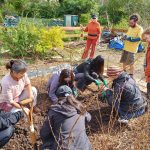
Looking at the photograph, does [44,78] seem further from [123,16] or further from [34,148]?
[123,16]

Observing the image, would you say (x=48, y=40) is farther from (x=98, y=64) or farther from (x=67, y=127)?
(x=67, y=127)

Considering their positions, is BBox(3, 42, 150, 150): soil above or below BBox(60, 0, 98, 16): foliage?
below

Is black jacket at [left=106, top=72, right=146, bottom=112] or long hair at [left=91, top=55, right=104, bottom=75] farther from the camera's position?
long hair at [left=91, top=55, right=104, bottom=75]

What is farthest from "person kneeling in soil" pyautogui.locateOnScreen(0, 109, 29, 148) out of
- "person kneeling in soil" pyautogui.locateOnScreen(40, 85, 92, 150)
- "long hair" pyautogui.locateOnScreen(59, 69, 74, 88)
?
"long hair" pyautogui.locateOnScreen(59, 69, 74, 88)

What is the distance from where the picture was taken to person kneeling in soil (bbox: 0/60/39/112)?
4.55 meters

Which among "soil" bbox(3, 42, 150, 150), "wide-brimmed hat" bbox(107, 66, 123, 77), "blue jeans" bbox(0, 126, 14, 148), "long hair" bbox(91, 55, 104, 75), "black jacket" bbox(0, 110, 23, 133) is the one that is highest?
"wide-brimmed hat" bbox(107, 66, 123, 77)

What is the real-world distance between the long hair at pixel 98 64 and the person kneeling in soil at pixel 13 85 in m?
1.34

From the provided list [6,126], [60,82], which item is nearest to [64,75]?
[60,82]

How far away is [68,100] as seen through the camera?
371 centimetres

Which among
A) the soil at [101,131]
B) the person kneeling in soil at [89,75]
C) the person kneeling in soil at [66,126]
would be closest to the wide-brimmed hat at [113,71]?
the soil at [101,131]

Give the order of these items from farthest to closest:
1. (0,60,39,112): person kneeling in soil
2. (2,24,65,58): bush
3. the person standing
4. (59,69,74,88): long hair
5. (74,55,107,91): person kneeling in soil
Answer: (2,24,65,58): bush → the person standing → (74,55,107,91): person kneeling in soil → (59,69,74,88): long hair → (0,60,39,112): person kneeling in soil

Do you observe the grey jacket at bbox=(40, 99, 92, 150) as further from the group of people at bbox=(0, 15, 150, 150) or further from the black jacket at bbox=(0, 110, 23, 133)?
the black jacket at bbox=(0, 110, 23, 133)

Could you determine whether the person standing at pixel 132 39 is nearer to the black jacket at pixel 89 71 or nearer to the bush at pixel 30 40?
the black jacket at pixel 89 71

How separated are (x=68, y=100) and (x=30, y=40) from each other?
19.3 ft
